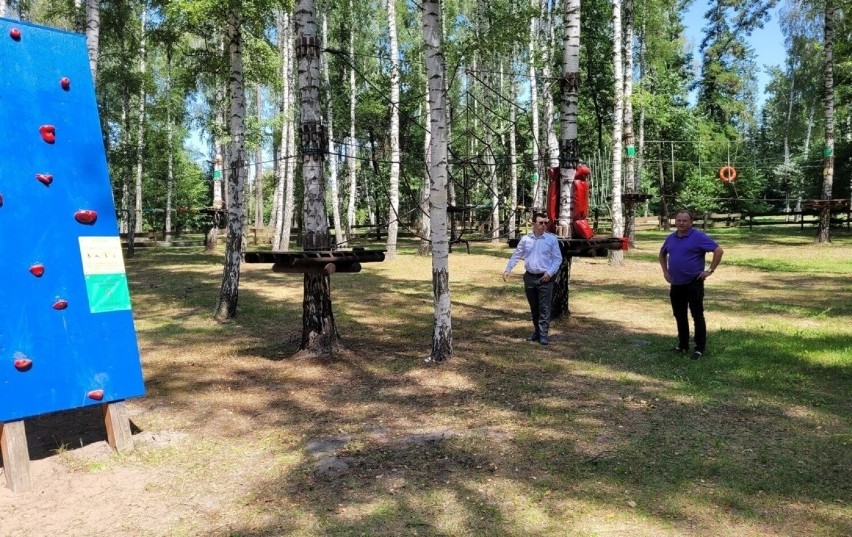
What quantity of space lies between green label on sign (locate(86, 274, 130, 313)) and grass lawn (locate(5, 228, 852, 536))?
43.6 inches

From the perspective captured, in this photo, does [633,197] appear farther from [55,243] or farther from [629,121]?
[55,243]

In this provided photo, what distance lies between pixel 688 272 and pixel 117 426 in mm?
5854

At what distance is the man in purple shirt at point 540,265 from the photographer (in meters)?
7.73

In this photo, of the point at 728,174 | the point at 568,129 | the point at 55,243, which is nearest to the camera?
the point at 55,243

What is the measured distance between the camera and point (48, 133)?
14.7ft

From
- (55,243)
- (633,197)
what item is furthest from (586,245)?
(633,197)

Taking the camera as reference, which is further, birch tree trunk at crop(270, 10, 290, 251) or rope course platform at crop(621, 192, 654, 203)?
birch tree trunk at crop(270, 10, 290, 251)

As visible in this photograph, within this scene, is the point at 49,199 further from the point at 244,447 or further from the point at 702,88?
the point at 702,88

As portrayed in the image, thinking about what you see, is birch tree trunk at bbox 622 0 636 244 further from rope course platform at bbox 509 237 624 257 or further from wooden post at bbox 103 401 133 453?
wooden post at bbox 103 401 133 453

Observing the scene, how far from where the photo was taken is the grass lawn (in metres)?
3.55

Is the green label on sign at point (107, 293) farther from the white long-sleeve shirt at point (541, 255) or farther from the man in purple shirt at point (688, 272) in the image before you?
the man in purple shirt at point (688, 272)

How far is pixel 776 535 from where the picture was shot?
3.20 metres

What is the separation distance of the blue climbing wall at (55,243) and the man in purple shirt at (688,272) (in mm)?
5605

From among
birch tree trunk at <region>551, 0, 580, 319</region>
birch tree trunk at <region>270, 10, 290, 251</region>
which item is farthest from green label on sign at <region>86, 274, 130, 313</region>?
birch tree trunk at <region>270, 10, 290, 251</region>
